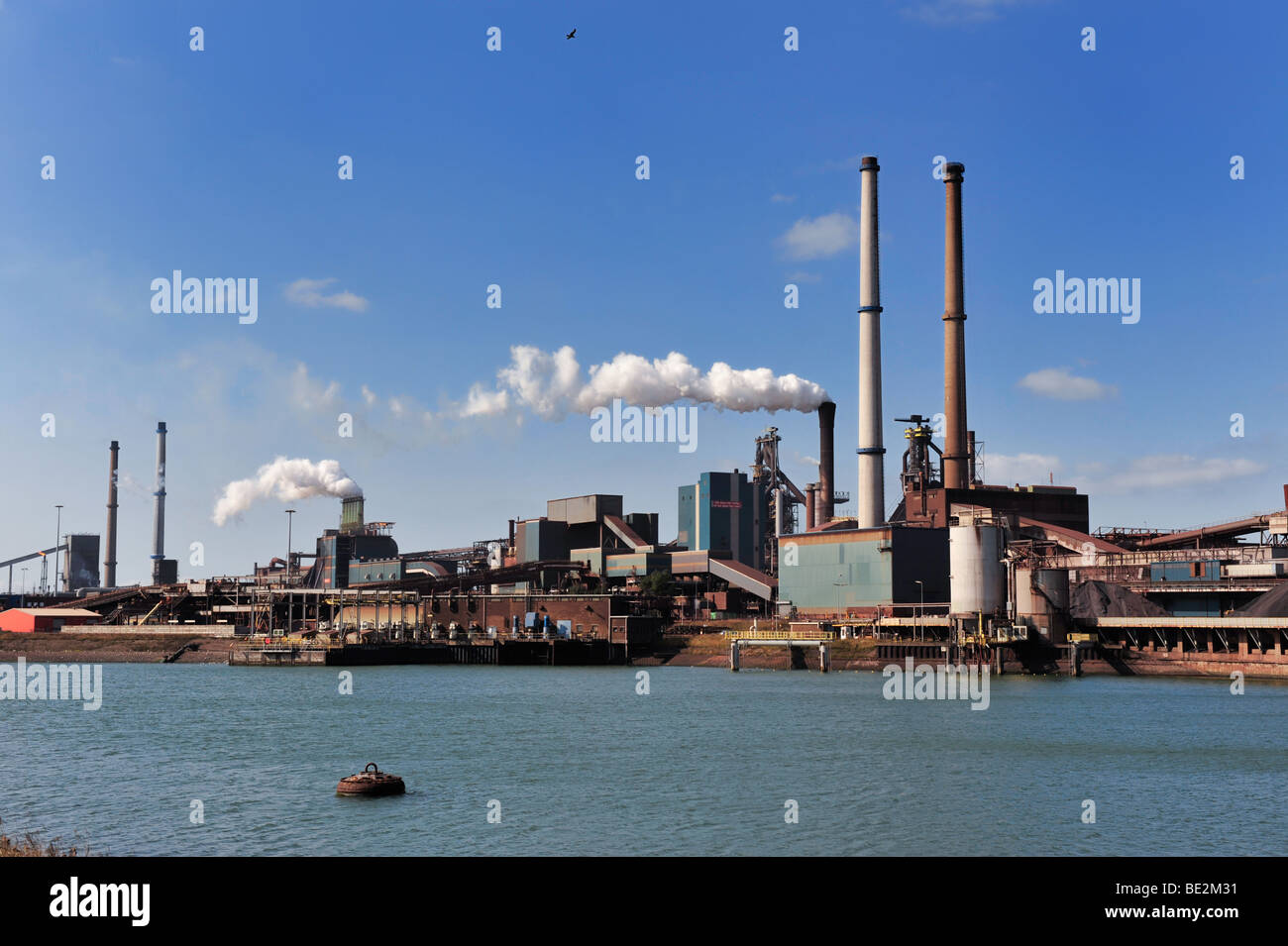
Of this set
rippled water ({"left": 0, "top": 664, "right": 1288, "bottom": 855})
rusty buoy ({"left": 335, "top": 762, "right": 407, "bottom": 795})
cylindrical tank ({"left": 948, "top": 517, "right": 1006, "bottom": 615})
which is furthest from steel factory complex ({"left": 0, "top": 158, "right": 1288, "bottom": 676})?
rusty buoy ({"left": 335, "top": 762, "right": 407, "bottom": 795})

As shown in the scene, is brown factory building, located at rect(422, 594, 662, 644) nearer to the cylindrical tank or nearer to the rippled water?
the cylindrical tank

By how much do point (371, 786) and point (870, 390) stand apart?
108 m

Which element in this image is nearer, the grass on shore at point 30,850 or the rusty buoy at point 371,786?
the grass on shore at point 30,850

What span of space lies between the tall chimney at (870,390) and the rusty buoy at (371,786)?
105 metres

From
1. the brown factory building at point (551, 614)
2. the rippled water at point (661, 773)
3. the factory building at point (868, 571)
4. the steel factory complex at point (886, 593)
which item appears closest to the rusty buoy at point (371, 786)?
the rippled water at point (661, 773)

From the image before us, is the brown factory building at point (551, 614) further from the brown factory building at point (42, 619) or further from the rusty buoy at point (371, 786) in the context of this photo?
the rusty buoy at point (371, 786)

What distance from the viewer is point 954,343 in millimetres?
139750

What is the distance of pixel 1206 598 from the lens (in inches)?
4301

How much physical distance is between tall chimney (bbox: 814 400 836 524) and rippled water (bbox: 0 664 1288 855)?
78960 millimetres

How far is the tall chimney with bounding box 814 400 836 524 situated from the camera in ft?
527

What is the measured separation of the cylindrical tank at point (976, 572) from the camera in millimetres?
110562

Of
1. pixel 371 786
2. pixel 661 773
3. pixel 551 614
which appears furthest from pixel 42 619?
pixel 371 786

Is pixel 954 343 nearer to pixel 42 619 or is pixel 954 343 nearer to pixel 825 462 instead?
pixel 825 462

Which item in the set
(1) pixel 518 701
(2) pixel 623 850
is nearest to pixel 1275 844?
(2) pixel 623 850
